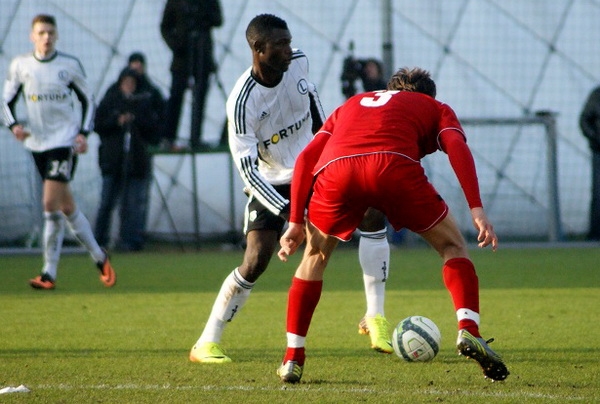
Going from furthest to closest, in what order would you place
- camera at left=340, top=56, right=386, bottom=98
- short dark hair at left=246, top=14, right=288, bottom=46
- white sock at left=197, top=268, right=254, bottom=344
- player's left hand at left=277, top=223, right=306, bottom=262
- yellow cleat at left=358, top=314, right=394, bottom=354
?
camera at left=340, top=56, right=386, bottom=98
yellow cleat at left=358, top=314, right=394, bottom=354
white sock at left=197, top=268, right=254, bottom=344
short dark hair at left=246, top=14, right=288, bottom=46
player's left hand at left=277, top=223, right=306, bottom=262

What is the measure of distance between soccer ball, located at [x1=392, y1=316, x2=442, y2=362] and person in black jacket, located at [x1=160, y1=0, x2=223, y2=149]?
9769 millimetres

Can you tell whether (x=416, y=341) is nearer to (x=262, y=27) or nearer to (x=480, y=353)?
(x=480, y=353)

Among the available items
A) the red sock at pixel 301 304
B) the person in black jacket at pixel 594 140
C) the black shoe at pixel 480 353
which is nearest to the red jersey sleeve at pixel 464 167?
the black shoe at pixel 480 353

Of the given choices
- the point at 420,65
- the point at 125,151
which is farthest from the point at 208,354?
the point at 420,65

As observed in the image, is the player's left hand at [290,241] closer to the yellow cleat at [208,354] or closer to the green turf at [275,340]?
the green turf at [275,340]

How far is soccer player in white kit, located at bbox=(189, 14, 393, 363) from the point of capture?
6.30m

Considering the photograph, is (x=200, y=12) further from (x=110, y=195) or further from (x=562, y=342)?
(x=562, y=342)

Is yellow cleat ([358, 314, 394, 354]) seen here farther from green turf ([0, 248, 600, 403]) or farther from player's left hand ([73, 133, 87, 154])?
player's left hand ([73, 133, 87, 154])

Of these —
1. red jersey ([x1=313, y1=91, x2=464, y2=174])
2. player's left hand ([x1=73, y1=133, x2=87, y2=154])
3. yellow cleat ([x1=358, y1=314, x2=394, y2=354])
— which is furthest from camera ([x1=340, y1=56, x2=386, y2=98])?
red jersey ([x1=313, y1=91, x2=464, y2=174])

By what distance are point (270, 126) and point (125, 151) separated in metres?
8.76

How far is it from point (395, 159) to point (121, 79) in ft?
33.1

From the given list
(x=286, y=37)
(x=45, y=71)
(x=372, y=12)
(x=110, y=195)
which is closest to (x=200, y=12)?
(x=110, y=195)

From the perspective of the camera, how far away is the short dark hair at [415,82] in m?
5.91

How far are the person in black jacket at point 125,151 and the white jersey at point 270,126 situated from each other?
334 inches
